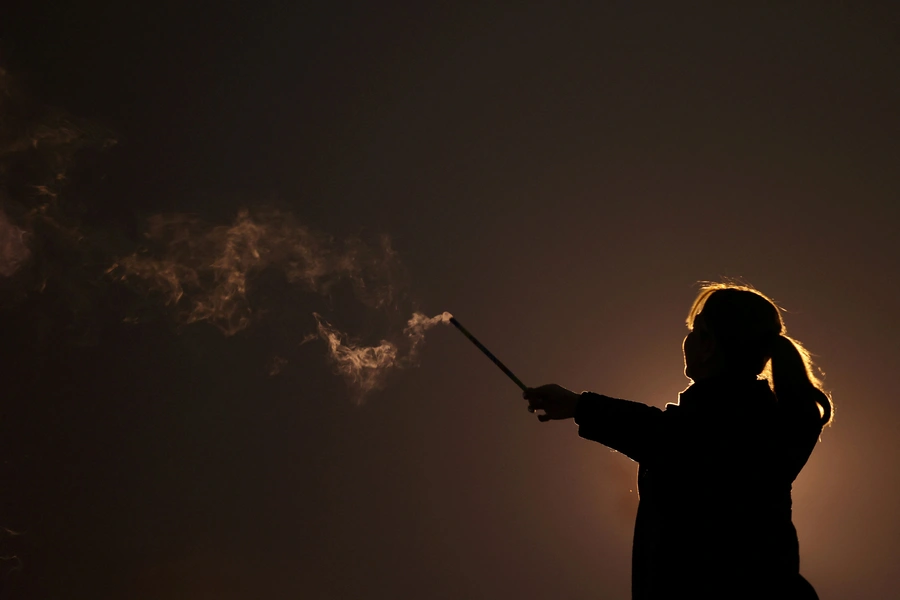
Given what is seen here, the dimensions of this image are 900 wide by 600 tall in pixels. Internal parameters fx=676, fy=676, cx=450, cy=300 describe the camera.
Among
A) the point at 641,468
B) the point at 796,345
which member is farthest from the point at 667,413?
the point at 796,345

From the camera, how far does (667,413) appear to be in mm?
3008

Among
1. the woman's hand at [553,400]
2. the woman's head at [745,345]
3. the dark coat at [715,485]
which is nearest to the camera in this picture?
the dark coat at [715,485]

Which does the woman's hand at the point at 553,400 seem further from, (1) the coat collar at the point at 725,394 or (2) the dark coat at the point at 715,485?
(1) the coat collar at the point at 725,394

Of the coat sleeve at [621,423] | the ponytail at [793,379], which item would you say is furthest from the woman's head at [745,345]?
the coat sleeve at [621,423]

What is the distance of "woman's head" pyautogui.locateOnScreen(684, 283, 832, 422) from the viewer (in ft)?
10.2

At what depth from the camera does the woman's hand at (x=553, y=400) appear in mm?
3287

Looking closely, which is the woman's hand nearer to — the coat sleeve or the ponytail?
the coat sleeve

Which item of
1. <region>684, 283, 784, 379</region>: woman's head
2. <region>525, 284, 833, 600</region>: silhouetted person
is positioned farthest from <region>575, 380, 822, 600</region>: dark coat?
<region>684, 283, 784, 379</region>: woman's head

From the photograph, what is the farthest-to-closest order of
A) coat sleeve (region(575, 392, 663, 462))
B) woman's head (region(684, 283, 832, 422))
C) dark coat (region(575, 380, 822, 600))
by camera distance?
1. woman's head (region(684, 283, 832, 422))
2. coat sleeve (region(575, 392, 663, 462))
3. dark coat (region(575, 380, 822, 600))

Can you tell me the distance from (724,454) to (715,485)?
14cm

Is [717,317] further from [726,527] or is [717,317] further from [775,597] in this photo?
[775,597]

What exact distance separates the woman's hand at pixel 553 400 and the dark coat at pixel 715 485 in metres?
0.17

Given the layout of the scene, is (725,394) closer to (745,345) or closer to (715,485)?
(745,345)

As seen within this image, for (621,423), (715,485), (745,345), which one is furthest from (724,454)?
(745,345)
